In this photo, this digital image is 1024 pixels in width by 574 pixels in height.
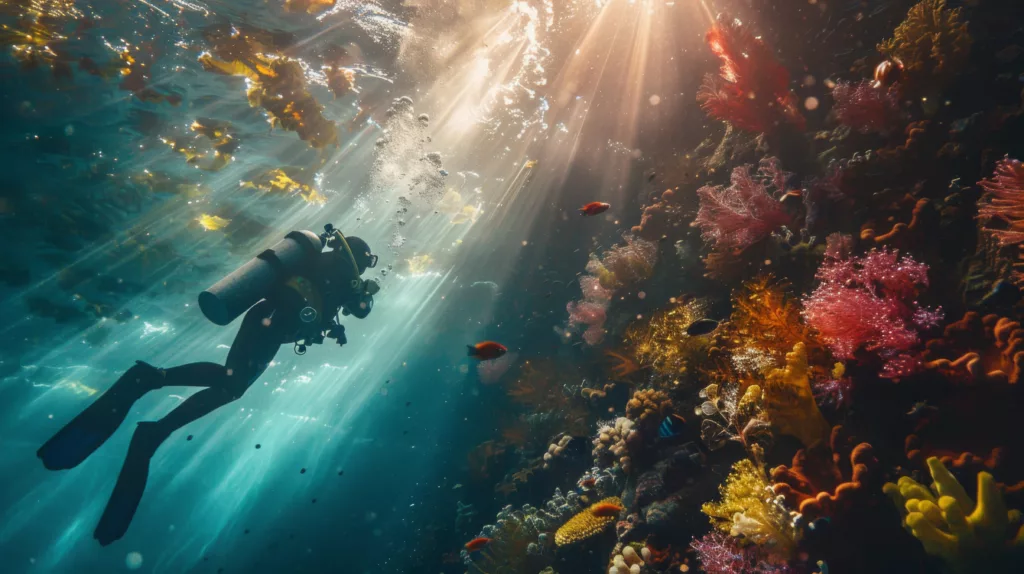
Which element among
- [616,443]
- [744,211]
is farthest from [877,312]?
[616,443]

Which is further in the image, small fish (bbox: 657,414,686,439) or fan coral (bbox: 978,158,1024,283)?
small fish (bbox: 657,414,686,439)

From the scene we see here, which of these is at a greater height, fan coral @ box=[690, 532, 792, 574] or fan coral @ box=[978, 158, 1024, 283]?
fan coral @ box=[978, 158, 1024, 283]

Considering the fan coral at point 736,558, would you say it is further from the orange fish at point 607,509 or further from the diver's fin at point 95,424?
the diver's fin at point 95,424

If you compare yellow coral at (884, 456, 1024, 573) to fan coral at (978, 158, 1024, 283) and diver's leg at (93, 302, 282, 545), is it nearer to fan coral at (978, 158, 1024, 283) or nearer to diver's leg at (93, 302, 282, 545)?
fan coral at (978, 158, 1024, 283)

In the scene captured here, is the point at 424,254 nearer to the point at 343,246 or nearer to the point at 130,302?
the point at 130,302

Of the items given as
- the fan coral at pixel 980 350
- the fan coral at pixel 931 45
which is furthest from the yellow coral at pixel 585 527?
the fan coral at pixel 931 45

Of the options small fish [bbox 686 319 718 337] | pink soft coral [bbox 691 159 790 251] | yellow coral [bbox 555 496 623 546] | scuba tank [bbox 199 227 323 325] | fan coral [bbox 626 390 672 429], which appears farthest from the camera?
yellow coral [bbox 555 496 623 546]

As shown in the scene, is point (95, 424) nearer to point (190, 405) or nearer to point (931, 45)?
point (190, 405)

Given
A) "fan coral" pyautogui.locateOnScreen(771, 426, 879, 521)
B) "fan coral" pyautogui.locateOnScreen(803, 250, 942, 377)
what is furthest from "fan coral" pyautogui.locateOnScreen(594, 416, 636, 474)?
"fan coral" pyautogui.locateOnScreen(803, 250, 942, 377)
